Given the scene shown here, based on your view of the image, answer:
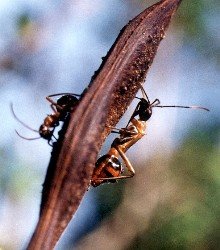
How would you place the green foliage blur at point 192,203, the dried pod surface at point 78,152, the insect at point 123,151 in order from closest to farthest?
the dried pod surface at point 78,152 → the insect at point 123,151 → the green foliage blur at point 192,203

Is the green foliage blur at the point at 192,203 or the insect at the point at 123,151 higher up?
the insect at the point at 123,151

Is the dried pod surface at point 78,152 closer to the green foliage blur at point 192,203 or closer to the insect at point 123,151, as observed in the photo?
the insect at point 123,151

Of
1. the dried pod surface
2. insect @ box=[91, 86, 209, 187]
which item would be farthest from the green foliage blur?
the dried pod surface

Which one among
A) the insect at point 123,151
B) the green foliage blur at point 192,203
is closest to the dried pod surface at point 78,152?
the insect at point 123,151

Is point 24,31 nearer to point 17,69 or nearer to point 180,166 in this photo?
point 17,69

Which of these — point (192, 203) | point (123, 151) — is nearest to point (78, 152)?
point (123, 151)

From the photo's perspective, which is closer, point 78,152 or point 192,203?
point 78,152

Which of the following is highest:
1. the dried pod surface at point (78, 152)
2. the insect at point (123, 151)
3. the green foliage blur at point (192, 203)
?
the dried pod surface at point (78, 152)

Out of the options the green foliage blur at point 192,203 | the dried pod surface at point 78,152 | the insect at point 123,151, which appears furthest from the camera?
the green foliage blur at point 192,203

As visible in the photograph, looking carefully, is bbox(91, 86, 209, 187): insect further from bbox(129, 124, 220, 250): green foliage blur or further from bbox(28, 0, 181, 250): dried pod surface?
bbox(129, 124, 220, 250): green foliage blur

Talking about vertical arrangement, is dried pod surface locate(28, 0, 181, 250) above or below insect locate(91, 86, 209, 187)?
above

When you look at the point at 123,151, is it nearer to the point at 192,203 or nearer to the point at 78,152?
the point at 78,152

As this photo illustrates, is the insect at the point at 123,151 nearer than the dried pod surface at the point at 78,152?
No
